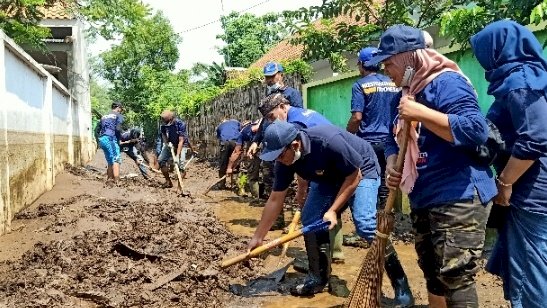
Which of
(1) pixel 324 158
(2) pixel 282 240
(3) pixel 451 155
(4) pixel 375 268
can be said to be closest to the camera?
(3) pixel 451 155

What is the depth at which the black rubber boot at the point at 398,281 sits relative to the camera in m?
3.65

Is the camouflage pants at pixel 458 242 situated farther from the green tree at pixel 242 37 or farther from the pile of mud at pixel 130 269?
the green tree at pixel 242 37

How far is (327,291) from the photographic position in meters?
4.21

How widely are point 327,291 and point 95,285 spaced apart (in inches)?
73.3

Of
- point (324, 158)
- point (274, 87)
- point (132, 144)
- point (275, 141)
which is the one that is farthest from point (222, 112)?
point (275, 141)

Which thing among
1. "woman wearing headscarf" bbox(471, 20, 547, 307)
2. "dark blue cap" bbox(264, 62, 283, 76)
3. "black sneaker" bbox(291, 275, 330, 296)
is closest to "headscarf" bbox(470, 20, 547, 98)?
Answer: "woman wearing headscarf" bbox(471, 20, 547, 307)

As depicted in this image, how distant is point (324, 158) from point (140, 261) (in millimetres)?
2141

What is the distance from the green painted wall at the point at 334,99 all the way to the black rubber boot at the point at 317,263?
13.1 ft

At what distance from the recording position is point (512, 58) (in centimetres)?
238

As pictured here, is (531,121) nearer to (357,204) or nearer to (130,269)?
(357,204)

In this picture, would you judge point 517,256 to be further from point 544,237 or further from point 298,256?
point 298,256

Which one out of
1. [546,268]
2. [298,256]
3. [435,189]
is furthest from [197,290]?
[546,268]

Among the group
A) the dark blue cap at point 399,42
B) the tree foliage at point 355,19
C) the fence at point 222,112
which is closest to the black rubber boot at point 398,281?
the dark blue cap at point 399,42

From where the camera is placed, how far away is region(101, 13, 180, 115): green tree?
3556 centimetres
